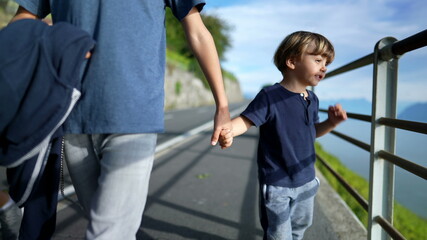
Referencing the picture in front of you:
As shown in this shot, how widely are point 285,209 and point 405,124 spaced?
0.76m

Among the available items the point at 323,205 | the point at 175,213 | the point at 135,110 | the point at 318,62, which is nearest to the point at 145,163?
the point at 135,110

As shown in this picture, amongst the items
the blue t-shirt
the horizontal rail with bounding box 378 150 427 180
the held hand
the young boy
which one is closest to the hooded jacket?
the blue t-shirt

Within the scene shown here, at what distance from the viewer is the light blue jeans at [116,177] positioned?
4.07 feet

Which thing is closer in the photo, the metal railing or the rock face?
the metal railing

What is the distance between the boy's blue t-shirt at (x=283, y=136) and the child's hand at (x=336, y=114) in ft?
0.55

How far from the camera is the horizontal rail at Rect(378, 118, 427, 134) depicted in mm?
1659

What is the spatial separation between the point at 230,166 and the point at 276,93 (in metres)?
3.54

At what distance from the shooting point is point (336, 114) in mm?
2105

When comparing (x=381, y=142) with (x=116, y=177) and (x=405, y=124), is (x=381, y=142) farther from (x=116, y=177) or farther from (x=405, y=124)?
(x=116, y=177)

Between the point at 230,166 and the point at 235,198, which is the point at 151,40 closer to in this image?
the point at 235,198

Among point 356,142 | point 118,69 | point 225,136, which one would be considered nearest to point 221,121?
point 225,136

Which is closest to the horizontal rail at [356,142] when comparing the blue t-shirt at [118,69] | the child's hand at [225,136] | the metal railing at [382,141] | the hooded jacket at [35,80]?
the metal railing at [382,141]

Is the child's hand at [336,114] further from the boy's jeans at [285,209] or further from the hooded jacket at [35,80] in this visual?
the hooded jacket at [35,80]

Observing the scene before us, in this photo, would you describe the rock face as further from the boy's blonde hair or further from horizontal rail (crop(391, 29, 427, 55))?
horizontal rail (crop(391, 29, 427, 55))
